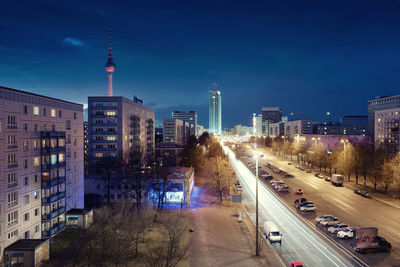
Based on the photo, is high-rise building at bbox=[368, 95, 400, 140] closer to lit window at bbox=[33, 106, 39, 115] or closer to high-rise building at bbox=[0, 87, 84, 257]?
high-rise building at bbox=[0, 87, 84, 257]

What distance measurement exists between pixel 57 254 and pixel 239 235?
60.3 ft

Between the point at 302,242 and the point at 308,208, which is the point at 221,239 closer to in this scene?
the point at 302,242

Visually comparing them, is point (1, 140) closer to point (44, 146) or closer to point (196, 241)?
point (44, 146)

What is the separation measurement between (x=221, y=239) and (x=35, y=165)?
2236 cm

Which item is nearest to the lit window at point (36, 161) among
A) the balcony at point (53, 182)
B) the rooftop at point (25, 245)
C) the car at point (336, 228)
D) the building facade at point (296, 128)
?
the balcony at point (53, 182)

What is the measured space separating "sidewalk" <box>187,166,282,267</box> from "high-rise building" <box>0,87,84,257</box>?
17.0 m

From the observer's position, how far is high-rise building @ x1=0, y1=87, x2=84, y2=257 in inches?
961

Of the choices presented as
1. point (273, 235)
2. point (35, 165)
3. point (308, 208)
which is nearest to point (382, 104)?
point (308, 208)

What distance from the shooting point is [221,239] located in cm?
2658

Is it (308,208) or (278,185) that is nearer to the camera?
(308,208)

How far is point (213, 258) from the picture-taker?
2238cm

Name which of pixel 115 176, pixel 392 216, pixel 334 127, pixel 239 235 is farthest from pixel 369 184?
pixel 334 127

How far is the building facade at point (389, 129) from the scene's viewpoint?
76.5m

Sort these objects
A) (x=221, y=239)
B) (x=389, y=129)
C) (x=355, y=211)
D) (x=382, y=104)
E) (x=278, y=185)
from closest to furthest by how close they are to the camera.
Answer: (x=221, y=239), (x=355, y=211), (x=278, y=185), (x=389, y=129), (x=382, y=104)
